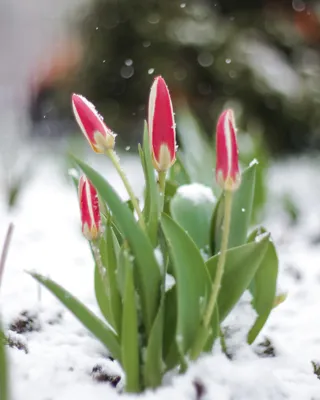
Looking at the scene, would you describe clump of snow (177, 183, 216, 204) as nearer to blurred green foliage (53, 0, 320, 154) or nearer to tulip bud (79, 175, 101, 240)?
tulip bud (79, 175, 101, 240)

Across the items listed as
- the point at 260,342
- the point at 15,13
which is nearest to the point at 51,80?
the point at 15,13

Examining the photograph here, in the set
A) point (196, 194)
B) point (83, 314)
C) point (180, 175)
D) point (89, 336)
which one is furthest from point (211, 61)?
point (83, 314)

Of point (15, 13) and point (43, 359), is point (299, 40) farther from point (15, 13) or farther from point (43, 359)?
point (15, 13)

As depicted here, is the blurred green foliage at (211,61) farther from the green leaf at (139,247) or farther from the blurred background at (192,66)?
the green leaf at (139,247)

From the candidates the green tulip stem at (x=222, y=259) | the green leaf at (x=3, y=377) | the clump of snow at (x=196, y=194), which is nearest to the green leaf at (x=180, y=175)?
the clump of snow at (x=196, y=194)

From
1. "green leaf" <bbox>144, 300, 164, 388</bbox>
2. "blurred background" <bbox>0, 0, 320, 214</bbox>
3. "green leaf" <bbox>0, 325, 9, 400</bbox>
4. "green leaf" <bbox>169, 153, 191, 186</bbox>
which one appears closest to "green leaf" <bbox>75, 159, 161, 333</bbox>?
"green leaf" <bbox>144, 300, 164, 388</bbox>

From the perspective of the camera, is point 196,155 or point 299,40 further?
point 299,40
